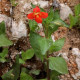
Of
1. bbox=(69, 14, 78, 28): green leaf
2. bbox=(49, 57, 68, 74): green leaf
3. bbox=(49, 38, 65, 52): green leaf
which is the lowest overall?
bbox=(49, 57, 68, 74): green leaf

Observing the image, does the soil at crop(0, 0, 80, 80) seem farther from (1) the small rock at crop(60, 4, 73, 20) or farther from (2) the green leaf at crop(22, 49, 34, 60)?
(1) the small rock at crop(60, 4, 73, 20)

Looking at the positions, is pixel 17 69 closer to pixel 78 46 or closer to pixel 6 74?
pixel 6 74

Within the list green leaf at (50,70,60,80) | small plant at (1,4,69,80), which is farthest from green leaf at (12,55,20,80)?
green leaf at (50,70,60,80)

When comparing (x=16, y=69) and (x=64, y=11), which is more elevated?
(x=64, y=11)

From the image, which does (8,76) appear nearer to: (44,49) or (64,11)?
(44,49)

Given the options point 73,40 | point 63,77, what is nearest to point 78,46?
point 73,40

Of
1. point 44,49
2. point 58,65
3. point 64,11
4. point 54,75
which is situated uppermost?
point 64,11

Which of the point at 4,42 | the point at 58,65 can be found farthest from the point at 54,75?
the point at 4,42

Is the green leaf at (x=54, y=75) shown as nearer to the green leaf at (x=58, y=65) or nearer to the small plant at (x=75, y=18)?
the green leaf at (x=58, y=65)
